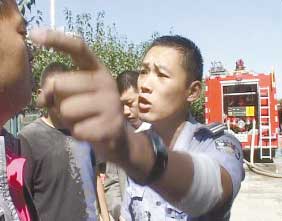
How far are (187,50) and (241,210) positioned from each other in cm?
676

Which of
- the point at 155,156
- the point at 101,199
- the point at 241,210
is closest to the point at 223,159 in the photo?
the point at 155,156

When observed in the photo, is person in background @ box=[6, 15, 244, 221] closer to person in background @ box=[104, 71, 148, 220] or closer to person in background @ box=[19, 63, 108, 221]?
person in background @ box=[19, 63, 108, 221]

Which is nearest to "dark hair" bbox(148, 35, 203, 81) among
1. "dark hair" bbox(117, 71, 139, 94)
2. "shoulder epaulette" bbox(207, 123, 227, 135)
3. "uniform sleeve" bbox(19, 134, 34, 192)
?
"shoulder epaulette" bbox(207, 123, 227, 135)

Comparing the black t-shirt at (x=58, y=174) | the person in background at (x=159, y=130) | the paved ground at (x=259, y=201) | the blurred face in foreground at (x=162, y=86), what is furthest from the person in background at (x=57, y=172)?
the paved ground at (x=259, y=201)

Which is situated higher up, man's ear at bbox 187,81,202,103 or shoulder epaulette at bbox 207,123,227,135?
man's ear at bbox 187,81,202,103

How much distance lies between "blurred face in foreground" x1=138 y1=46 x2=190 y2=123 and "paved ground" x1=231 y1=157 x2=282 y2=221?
6.10 metres

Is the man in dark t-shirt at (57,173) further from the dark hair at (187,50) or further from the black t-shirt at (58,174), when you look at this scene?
the dark hair at (187,50)

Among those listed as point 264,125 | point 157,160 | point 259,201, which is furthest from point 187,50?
point 264,125

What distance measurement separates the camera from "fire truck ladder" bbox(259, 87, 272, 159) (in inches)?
579

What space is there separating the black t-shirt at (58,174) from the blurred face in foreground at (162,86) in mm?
1037

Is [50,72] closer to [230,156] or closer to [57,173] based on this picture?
[230,156]

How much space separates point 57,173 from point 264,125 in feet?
39.5

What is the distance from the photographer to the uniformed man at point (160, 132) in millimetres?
1049

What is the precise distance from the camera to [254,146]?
14578mm
